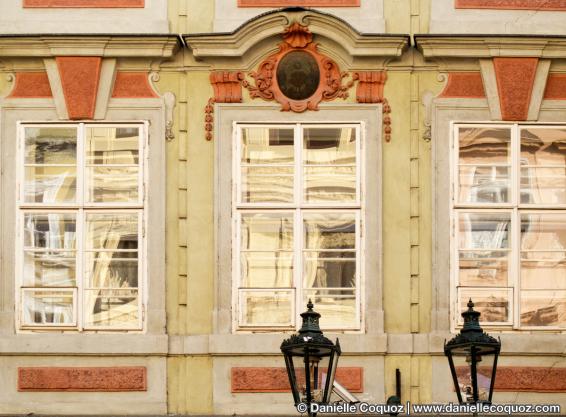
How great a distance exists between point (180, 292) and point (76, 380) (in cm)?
103

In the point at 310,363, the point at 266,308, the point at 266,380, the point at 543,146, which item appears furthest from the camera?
→ the point at 543,146

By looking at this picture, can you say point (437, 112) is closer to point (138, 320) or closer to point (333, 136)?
point (333, 136)

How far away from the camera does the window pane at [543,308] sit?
14195 millimetres

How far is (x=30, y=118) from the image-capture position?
14.4 meters

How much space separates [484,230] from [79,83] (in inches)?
129

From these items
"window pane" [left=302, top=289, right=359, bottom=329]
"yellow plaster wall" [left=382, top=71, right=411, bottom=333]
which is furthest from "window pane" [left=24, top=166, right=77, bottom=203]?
"yellow plaster wall" [left=382, top=71, right=411, bottom=333]

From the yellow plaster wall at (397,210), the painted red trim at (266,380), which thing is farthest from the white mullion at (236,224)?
the yellow plaster wall at (397,210)

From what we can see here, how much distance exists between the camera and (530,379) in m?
14.1

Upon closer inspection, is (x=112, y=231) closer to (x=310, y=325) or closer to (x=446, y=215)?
(x=446, y=215)

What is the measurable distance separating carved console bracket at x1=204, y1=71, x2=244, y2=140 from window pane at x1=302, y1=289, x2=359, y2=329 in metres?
1.47

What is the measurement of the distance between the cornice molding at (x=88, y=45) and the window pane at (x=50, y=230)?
4.06 ft

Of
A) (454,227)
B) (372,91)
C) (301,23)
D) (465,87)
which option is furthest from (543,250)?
(301,23)

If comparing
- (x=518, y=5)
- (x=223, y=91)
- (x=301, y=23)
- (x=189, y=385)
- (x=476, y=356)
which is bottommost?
(x=189, y=385)

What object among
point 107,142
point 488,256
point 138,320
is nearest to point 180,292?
point 138,320
